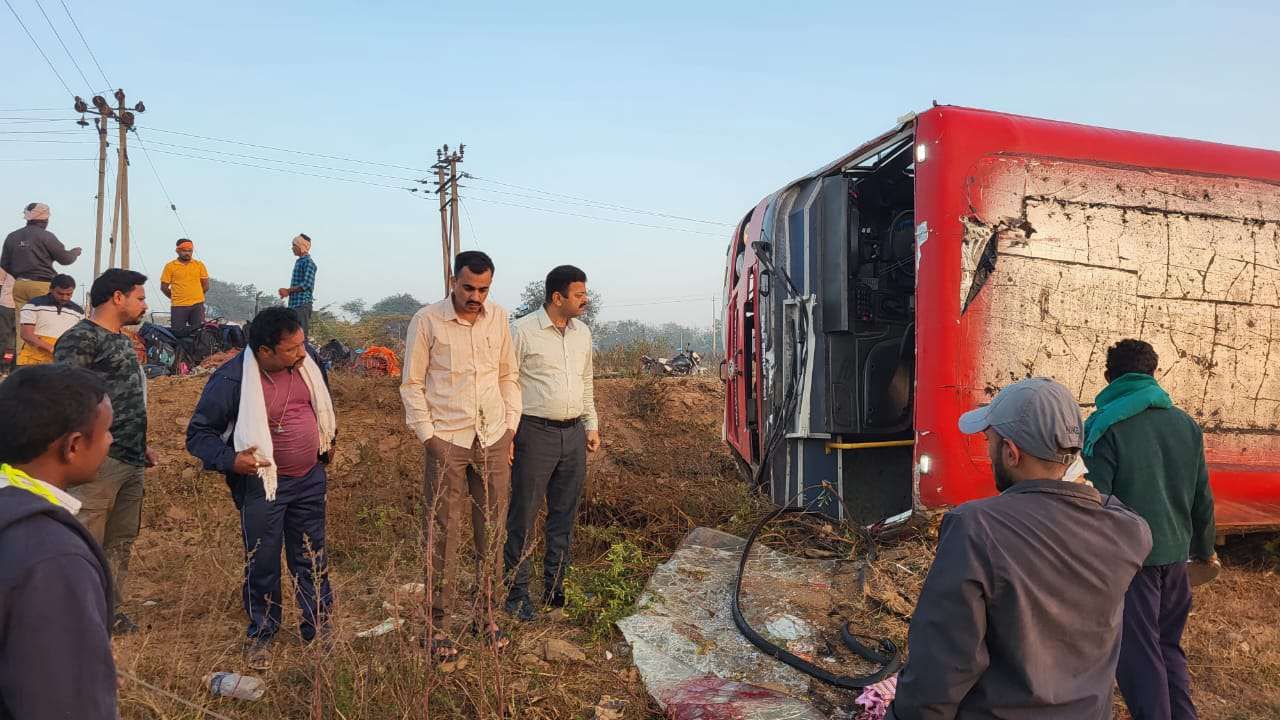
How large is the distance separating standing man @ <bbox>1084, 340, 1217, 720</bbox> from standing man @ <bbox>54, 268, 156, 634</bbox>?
4563 mm

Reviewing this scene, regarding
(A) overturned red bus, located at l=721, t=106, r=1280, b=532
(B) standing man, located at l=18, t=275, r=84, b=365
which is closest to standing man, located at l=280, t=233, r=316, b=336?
(B) standing man, located at l=18, t=275, r=84, b=365

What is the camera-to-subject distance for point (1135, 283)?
13.6 ft

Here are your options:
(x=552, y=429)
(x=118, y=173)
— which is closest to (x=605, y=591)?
(x=552, y=429)

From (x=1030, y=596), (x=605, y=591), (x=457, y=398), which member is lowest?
(x=605, y=591)

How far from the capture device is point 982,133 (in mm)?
4031

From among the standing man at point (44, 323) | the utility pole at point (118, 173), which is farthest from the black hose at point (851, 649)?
the utility pole at point (118, 173)

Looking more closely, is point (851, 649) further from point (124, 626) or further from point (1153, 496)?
point (124, 626)

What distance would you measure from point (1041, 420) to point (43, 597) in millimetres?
1948

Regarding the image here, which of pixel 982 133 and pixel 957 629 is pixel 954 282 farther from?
pixel 957 629

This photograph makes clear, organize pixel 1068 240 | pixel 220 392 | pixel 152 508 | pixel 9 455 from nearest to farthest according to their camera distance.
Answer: pixel 9 455
pixel 220 392
pixel 1068 240
pixel 152 508

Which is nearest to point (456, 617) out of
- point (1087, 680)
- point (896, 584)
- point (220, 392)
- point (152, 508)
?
point (220, 392)

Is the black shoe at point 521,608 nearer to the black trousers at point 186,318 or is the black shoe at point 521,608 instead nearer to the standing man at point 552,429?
the standing man at point 552,429

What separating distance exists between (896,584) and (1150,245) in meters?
2.22

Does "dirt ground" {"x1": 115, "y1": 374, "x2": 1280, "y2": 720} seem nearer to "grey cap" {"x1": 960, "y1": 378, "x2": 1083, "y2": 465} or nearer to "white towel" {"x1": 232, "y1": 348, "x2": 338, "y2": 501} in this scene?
"white towel" {"x1": 232, "y1": 348, "x2": 338, "y2": 501}
